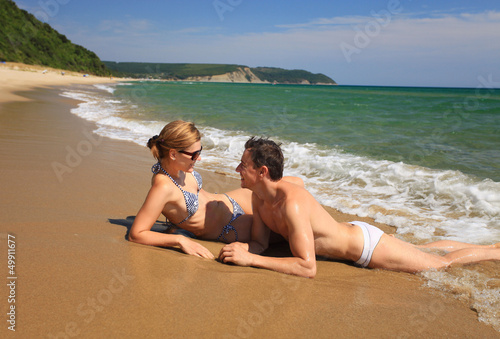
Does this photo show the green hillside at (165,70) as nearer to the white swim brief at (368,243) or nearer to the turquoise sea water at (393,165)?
the turquoise sea water at (393,165)

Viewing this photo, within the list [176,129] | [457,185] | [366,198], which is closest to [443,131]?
[457,185]

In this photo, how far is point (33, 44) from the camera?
5781cm

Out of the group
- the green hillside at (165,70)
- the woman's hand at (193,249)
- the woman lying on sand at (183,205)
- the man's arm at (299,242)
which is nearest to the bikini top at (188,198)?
the woman lying on sand at (183,205)

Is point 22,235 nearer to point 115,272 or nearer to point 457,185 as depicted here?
point 115,272

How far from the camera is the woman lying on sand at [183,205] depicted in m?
3.14

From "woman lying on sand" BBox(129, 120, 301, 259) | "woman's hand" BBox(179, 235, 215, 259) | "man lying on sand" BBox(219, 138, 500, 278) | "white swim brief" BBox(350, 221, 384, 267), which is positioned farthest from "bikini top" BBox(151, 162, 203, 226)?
"white swim brief" BBox(350, 221, 384, 267)

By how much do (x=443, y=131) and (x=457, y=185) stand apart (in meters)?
7.63

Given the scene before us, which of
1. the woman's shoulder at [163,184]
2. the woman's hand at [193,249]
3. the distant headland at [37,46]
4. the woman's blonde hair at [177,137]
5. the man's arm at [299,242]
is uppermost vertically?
the distant headland at [37,46]

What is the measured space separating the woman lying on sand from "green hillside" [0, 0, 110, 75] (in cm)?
5199

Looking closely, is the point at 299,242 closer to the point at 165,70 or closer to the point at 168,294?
the point at 168,294

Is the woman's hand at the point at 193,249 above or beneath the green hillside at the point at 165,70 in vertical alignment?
beneath

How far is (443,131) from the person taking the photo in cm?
1237

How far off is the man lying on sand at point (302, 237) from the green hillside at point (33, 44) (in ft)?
173

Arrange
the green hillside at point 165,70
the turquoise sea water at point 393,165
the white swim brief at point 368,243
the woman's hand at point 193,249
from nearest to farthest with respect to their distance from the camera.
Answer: the woman's hand at point 193,249, the white swim brief at point 368,243, the turquoise sea water at point 393,165, the green hillside at point 165,70
